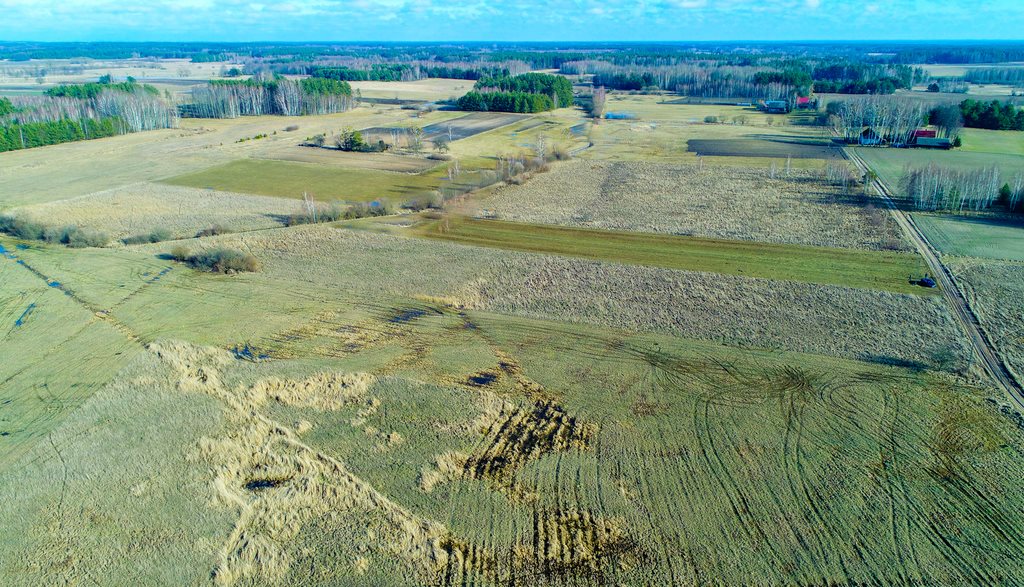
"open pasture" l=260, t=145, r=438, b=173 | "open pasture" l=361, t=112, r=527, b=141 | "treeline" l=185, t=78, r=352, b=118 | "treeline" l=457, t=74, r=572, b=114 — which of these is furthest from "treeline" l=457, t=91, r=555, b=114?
"open pasture" l=260, t=145, r=438, b=173

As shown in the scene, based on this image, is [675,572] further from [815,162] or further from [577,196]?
[815,162]

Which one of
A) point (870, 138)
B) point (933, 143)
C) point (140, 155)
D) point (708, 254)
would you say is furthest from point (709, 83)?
point (140, 155)

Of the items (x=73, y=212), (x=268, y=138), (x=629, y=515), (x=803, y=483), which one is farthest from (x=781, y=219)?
(x=268, y=138)

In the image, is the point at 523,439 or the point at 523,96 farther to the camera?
the point at 523,96

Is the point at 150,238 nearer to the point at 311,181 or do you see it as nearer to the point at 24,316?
the point at 24,316

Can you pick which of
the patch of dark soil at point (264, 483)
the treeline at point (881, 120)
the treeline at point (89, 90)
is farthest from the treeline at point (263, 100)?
the patch of dark soil at point (264, 483)

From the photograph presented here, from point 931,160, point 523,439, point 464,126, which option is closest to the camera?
point 523,439
